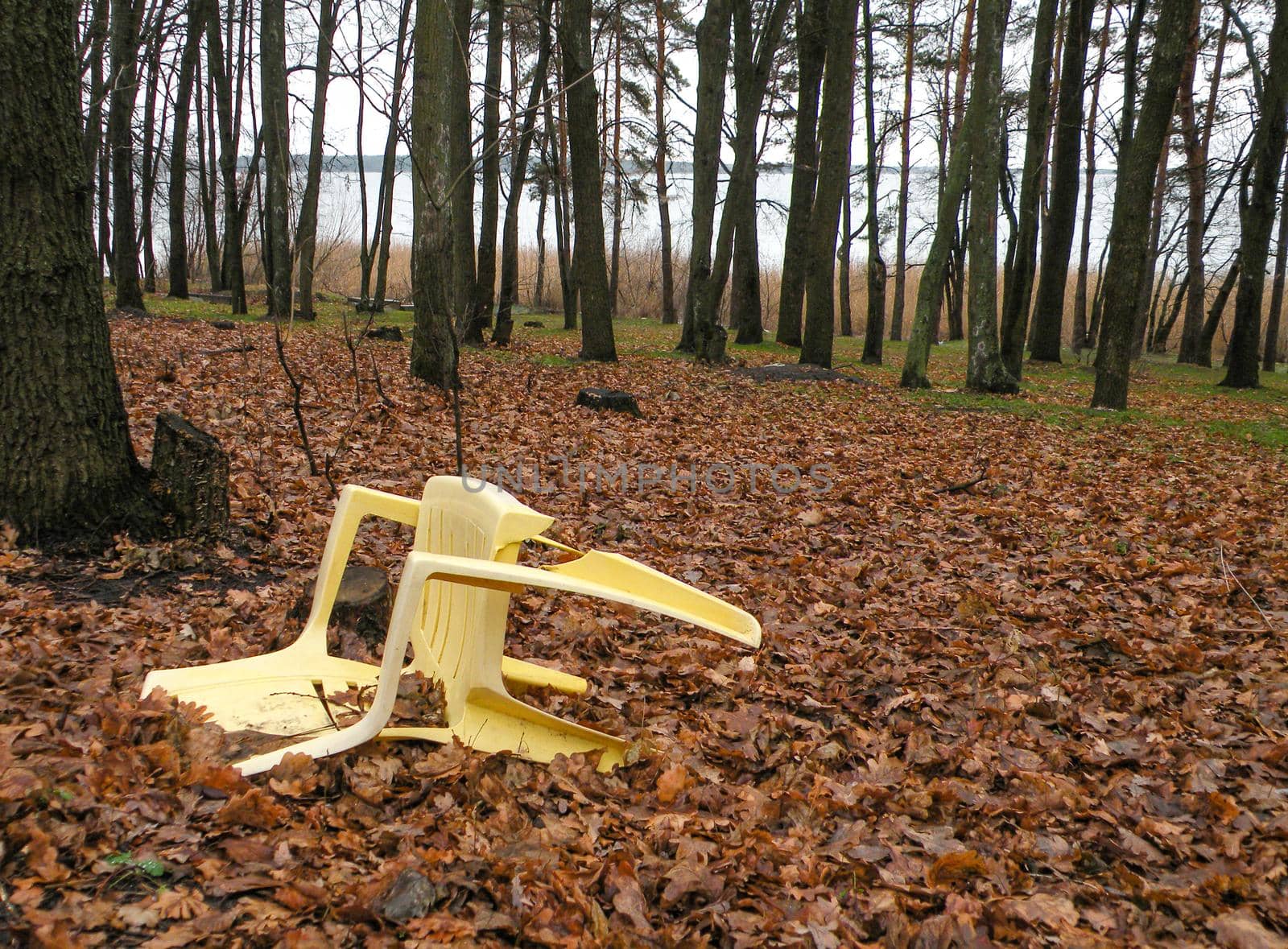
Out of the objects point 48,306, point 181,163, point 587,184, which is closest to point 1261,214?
point 587,184

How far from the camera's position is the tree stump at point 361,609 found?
3871mm

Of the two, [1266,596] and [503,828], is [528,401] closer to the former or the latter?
[1266,596]

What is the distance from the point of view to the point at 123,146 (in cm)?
1538

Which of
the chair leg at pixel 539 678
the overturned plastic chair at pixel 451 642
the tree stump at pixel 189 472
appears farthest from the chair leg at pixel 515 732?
the tree stump at pixel 189 472

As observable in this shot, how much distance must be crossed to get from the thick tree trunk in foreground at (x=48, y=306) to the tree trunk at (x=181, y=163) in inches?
665

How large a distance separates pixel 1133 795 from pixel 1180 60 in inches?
445

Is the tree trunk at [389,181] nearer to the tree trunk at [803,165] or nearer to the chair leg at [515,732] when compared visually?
the tree trunk at [803,165]

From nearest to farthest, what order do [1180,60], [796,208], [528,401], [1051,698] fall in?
[1051,698]
[528,401]
[1180,60]
[796,208]

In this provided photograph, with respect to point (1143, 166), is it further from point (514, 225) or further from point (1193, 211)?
point (1193, 211)

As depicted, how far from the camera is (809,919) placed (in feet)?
7.57

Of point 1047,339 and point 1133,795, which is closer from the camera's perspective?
point 1133,795

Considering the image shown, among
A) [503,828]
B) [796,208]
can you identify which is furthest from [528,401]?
[796,208]

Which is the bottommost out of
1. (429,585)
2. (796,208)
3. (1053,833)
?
(1053,833)

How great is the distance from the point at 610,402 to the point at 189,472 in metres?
5.68
